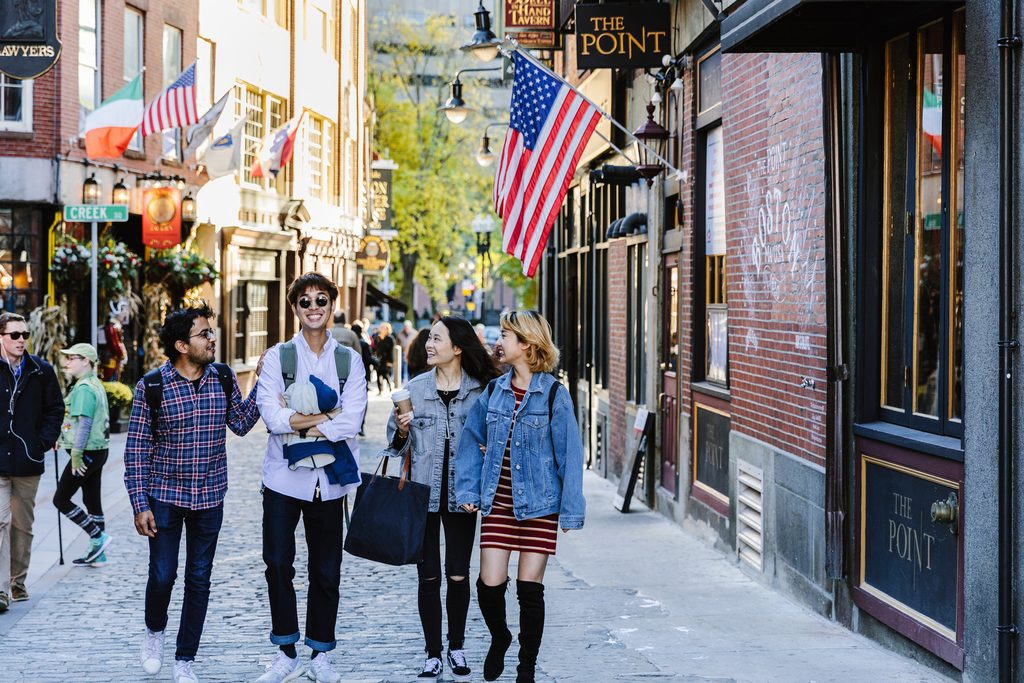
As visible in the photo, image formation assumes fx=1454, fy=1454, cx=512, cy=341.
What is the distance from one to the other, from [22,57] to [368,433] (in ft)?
40.9

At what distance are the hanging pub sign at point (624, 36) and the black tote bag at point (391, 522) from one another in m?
7.55

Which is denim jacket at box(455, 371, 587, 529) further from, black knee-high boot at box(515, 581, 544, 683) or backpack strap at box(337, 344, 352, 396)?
backpack strap at box(337, 344, 352, 396)

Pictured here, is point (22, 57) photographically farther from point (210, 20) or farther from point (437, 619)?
point (210, 20)

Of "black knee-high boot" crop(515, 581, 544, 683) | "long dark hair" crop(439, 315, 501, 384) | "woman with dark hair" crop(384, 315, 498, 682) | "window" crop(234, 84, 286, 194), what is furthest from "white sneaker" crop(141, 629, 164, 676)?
"window" crop(234, 84, 286, 194)

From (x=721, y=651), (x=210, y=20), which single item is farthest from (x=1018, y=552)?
(x=210, y=20)

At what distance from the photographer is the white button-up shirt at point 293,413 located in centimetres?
698

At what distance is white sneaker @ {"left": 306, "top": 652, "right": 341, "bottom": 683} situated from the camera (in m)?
7.10

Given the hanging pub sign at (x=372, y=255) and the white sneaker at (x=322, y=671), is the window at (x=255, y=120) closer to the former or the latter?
the hanging pub sign at (x=372, y=255)

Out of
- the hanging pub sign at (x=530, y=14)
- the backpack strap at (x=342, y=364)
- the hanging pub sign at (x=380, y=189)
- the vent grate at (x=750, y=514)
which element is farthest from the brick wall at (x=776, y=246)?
the hanging pub sign at (x=380, y=189)

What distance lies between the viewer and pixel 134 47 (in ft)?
85.0

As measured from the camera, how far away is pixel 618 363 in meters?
17.1

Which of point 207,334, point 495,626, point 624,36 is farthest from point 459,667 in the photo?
point 624,36

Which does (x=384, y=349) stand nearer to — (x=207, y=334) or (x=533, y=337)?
(x=207, y=334)

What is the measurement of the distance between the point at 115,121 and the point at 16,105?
238cm
